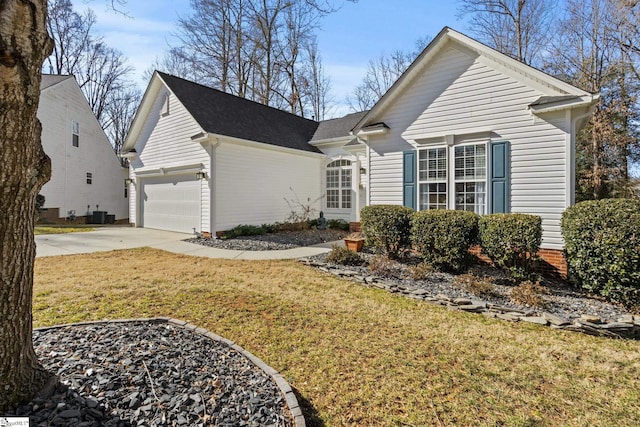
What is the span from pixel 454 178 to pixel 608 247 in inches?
147

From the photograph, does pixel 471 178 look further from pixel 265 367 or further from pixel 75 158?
pixel 75 158

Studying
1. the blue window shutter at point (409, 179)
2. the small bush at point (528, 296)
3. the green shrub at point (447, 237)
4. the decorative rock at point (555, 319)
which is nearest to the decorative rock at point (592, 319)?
the decorative rock at point (555, 319)

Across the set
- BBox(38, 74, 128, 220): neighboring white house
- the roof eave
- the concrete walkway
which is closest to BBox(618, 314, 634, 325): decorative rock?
the roof eave

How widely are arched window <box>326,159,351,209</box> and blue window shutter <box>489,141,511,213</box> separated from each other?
7812 millimetres

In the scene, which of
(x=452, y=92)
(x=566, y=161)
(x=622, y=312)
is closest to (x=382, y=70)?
(x=452, y=92)

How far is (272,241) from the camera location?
10797mm

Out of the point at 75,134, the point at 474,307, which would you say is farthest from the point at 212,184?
the point at 75,134

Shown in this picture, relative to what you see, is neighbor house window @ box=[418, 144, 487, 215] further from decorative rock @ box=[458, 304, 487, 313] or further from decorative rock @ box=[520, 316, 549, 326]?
decorative rock @ box=[520, 316, 549, 326]

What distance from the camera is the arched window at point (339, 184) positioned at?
49.3ft

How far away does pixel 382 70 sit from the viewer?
2491 centimetres

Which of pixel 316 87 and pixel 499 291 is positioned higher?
pixel 316 87

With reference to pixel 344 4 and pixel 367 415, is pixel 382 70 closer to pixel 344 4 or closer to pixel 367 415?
pixel 344 4

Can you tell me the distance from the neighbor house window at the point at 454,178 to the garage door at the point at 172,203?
316 inches

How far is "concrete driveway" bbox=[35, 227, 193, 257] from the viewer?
9.17 m
